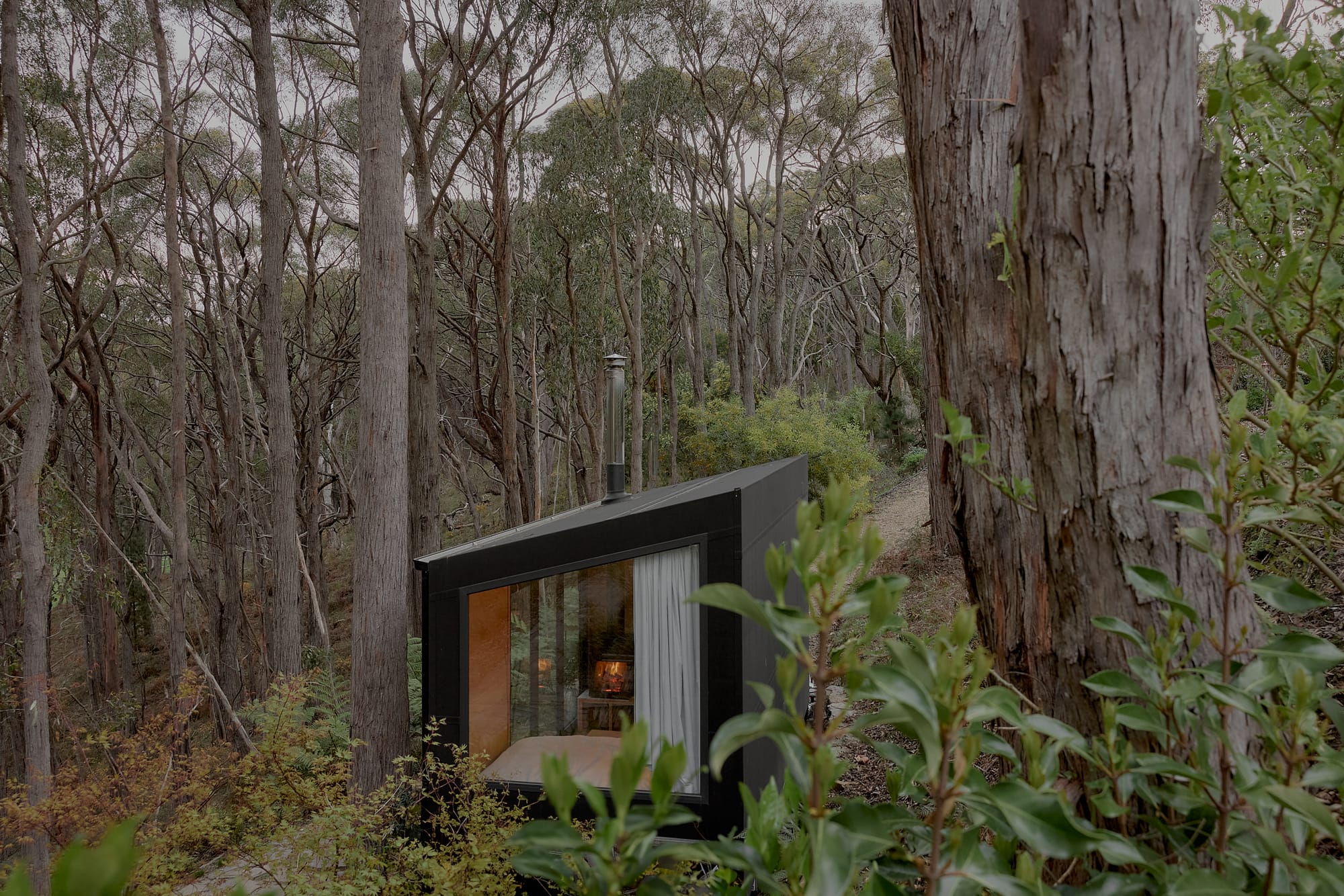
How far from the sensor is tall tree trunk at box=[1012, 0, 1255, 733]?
3.26 feet

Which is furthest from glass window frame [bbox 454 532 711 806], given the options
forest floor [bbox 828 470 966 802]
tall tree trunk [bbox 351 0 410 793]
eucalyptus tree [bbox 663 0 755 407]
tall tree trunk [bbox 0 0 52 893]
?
eucalyptus tree [bbox 663 0 755 407]

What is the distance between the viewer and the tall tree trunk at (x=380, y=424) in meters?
4.63

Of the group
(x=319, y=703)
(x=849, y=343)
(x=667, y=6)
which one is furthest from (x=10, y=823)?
(x=849, y=343)

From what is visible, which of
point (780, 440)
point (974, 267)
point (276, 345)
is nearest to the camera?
point (974, 267)

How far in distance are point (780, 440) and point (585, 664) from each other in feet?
32.7

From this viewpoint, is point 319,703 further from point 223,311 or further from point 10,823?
point 223,311

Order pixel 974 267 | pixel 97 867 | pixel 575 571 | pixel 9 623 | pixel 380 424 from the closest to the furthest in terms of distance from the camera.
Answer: pixel 97 867, pixel 974 267, pixel 575 571, pixel 380 424, pixel 9 623

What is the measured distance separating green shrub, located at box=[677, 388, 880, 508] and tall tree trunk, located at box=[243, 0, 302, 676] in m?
7.63

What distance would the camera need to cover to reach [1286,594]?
32.4 inches

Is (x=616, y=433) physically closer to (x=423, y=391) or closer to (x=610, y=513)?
(x=610, y=513)

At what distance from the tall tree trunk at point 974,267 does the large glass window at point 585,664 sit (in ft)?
7.52

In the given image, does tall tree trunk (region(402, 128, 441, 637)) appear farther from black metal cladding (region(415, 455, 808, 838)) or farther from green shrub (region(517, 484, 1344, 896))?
green shrub (region(517, 484, 1344, 896))

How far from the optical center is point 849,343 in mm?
20719

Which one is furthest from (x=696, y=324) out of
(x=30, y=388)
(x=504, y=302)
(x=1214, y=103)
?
(x=1214, y=103)
